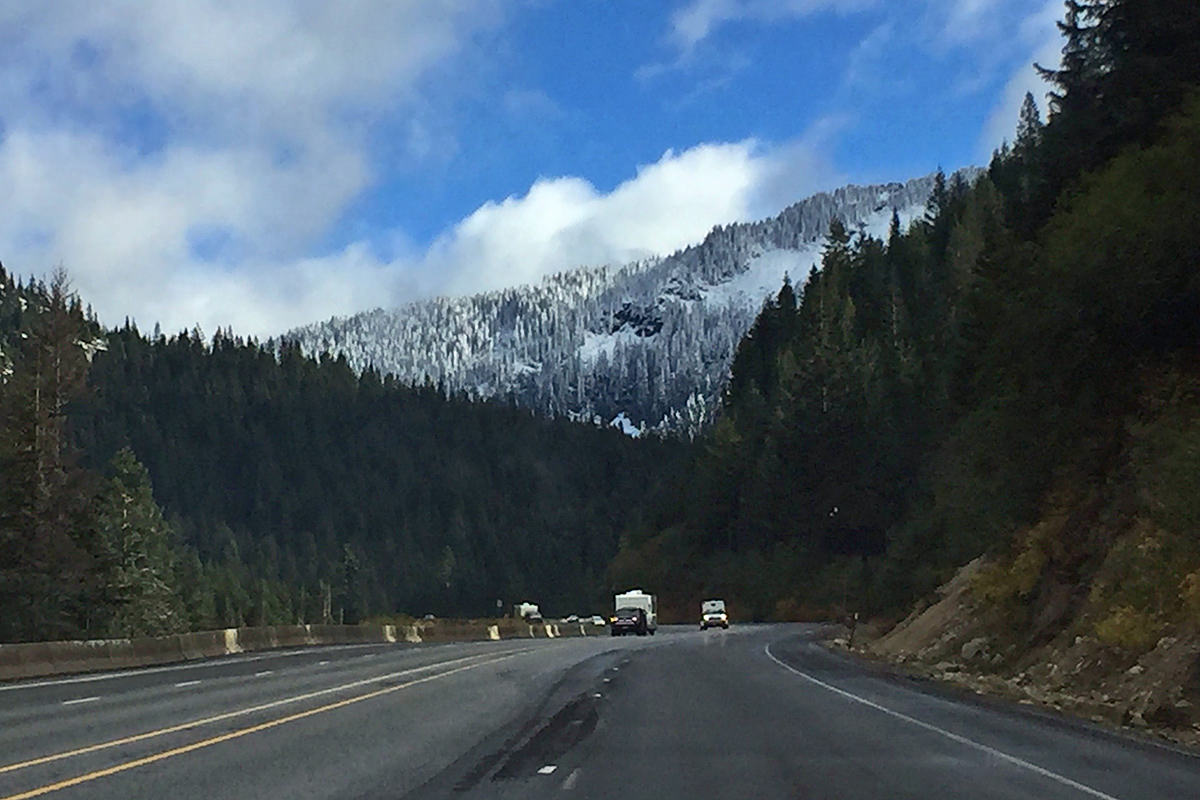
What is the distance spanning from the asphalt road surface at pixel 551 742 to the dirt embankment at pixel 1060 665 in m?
1.08

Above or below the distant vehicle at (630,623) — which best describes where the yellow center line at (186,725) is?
below

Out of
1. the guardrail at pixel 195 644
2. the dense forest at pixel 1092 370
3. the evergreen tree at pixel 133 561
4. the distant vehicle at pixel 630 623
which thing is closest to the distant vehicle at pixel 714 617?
the distant vehicle at pixel 630 623

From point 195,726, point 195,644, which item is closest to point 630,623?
point 195,644

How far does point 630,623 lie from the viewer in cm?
8488

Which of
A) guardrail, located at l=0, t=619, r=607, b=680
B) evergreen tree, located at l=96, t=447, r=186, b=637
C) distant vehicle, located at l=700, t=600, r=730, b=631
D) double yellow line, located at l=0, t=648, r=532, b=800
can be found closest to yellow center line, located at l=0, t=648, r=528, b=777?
double yellow line, located at l=0, t=648, r=532, b=800

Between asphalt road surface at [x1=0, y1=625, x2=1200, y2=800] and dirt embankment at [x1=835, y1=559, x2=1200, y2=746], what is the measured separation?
42.5 inches

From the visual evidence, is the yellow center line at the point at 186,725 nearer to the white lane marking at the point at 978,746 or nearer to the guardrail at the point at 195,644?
the guardrail at the point at 195,644

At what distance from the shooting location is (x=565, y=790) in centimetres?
1389

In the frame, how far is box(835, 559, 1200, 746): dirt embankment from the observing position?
70.2 ft

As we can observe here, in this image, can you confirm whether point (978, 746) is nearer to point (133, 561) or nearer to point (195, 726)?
point (195, 726)

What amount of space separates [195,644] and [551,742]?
29188 mm

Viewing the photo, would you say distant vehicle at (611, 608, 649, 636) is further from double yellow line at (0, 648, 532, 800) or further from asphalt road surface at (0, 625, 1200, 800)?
asphalt road surface at (0, 625, 1200, 800)

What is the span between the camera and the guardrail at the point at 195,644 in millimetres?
33750

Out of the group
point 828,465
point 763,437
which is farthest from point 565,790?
point 763,437
